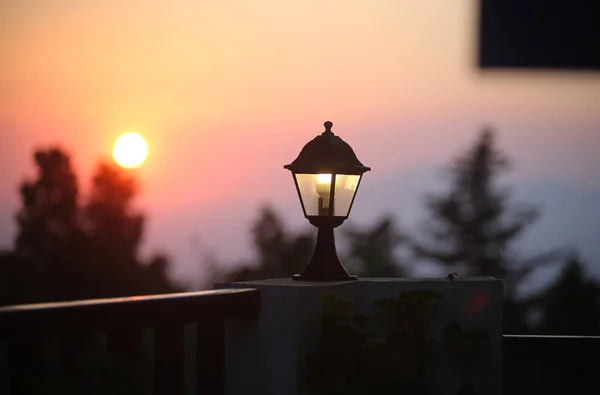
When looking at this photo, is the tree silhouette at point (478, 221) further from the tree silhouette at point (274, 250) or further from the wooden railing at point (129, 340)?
the wooden railing at point (129, 340)

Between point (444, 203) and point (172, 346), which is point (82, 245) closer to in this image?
point (444, 203)

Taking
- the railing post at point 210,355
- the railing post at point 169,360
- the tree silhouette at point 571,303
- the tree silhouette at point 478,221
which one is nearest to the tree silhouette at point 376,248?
the tree silhouette at point 478,221

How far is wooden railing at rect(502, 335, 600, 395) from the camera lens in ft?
13.7

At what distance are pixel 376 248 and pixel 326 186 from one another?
121 feet

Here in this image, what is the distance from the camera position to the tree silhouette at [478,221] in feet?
135

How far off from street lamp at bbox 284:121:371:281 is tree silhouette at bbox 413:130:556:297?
36.2 m

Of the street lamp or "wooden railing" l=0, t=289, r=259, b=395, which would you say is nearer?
"wooden railing" l=0, t=289, r=259, b=395

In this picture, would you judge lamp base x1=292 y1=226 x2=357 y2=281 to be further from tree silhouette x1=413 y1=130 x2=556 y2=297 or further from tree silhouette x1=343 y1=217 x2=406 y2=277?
tree silhouette x1=413 y1=130 x2=556 y2=297

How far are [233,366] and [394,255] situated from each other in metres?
37.6

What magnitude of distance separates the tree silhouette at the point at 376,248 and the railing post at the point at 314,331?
33.0m

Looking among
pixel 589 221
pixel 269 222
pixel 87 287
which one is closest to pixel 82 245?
pixel 87 287

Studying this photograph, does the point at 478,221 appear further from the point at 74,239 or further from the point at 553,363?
the point at 553,363

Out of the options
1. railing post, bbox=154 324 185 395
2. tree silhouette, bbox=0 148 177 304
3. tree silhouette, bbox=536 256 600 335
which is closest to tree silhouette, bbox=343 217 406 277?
tree silhouette, bbox=536 256 600 335

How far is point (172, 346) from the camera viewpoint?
3098mm
